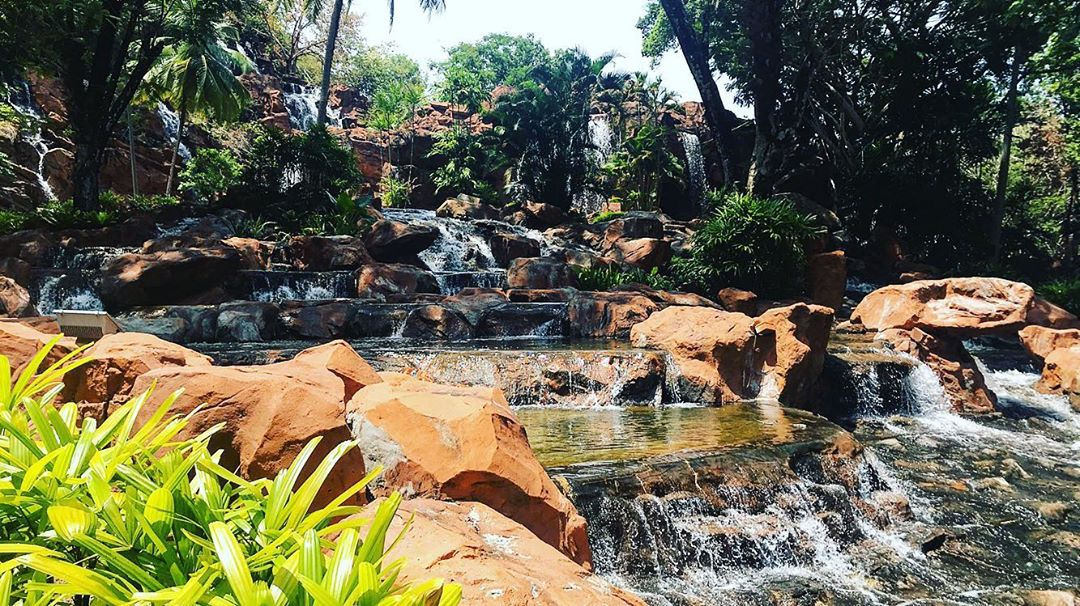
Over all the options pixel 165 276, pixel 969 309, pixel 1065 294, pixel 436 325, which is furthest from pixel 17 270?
pixel 1065 294

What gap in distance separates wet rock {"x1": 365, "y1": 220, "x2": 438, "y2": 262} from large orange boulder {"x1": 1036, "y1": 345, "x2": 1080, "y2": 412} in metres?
13.9

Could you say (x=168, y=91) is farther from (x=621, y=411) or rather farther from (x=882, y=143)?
(x=882, y=143)

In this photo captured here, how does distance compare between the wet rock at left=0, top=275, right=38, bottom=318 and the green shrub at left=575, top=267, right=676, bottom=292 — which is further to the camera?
the green shrub at left=575, top=267, right=676, bottom=292

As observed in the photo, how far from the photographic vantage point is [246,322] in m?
10.5

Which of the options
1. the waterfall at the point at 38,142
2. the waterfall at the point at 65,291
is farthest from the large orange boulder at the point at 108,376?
the waterfall at the point at 38,142

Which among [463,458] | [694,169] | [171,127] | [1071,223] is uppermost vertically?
[171,127]

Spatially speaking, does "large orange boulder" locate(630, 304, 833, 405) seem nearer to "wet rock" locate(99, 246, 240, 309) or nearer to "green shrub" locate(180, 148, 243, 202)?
"wet rock" locate(99, 246, 240, 309)

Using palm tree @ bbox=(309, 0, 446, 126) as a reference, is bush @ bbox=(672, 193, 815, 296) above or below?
below

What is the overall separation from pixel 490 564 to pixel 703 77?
2099 cm

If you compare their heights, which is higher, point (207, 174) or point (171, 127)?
point (171, 127)

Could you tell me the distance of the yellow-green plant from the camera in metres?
1.25

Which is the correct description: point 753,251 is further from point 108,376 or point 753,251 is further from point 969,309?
point 108,376

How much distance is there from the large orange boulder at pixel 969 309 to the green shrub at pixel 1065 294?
468cm

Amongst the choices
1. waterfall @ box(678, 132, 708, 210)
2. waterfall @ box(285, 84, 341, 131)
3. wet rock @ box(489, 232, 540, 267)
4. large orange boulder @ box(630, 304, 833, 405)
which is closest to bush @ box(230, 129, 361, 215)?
wet rock @ box(489, 232, 540, 267)
